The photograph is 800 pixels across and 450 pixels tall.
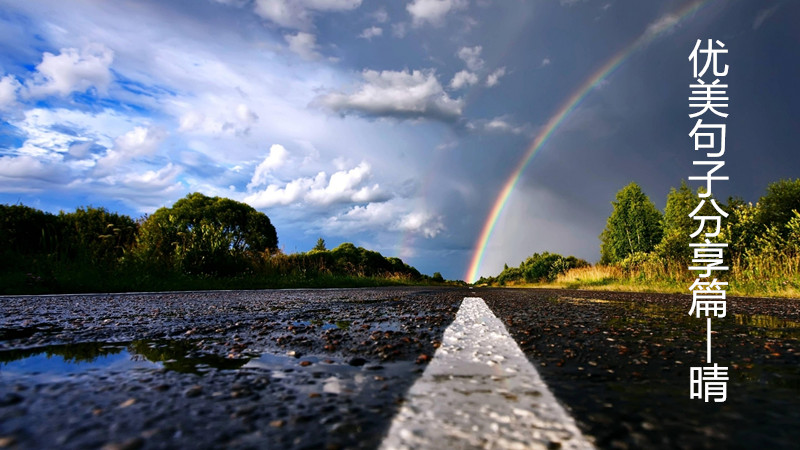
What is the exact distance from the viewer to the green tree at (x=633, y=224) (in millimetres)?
48625

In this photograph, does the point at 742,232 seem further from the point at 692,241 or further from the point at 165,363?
the point at 165,363

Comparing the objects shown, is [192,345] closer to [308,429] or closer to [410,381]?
[410,381]

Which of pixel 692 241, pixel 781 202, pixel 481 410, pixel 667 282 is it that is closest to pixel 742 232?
pixel 667 282

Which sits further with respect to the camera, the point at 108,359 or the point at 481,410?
the point at 108,359

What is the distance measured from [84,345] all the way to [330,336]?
1.68 m

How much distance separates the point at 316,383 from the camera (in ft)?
6.43

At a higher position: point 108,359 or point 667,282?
point 667,282

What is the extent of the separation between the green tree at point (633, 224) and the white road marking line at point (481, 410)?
172 feet

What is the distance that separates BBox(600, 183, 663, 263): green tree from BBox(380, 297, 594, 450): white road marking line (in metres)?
52.3

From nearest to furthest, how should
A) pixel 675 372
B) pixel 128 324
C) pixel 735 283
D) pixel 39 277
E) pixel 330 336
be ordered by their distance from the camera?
pixel 675 372, pixel 330 336, pixel 128 324, pixel 39 277, pixel 735 283

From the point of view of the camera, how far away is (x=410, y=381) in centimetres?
196

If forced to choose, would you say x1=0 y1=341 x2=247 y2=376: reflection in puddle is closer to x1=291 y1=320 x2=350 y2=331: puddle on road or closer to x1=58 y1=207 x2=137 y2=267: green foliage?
x1=291 y1=320 x2=350 y2=331: puddle on road

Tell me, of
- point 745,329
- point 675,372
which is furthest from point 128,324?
point 745,329

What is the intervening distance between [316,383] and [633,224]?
55.0 metres
